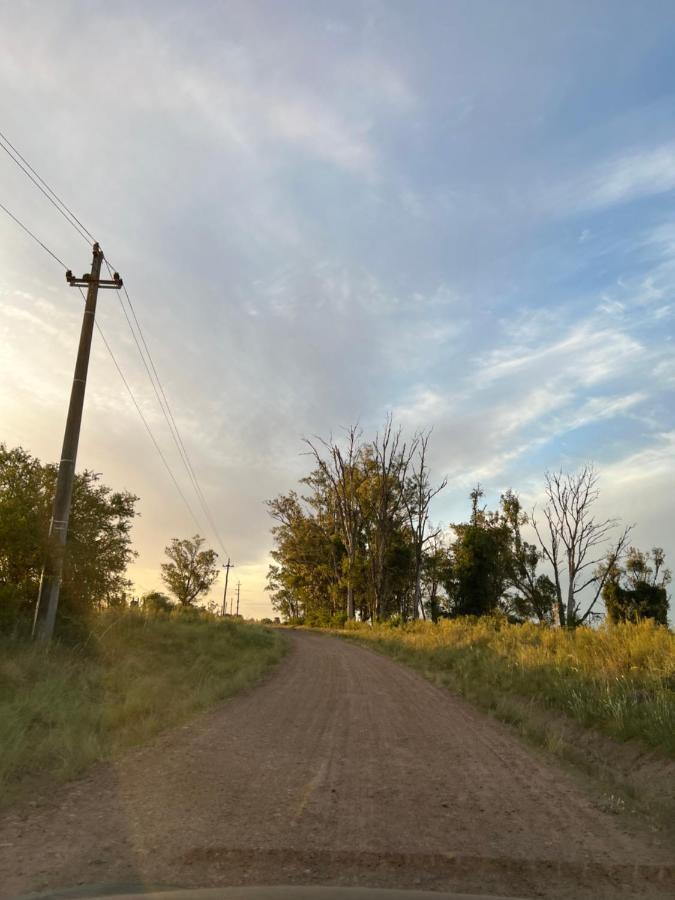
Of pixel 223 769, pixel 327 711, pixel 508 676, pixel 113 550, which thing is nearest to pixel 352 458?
pixel 113 550

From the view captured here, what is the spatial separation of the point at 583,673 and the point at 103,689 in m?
8.96

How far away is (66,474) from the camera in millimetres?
15047

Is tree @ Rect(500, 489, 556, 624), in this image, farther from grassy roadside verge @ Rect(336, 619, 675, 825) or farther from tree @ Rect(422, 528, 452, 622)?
grassy roadside verge @ Rect(336, 619, 675, 825)

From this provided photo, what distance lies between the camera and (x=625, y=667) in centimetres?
1216

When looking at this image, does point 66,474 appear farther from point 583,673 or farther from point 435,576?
point 435,576

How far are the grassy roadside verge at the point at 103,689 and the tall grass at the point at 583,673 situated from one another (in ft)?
17.5

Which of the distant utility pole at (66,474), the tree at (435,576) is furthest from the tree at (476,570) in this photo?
the distant utility pole at (66,474)

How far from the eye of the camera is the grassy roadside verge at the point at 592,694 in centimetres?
788

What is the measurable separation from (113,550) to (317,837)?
586 inches

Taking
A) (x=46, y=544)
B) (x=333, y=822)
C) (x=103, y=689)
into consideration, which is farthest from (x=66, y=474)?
(x=333, y=822)

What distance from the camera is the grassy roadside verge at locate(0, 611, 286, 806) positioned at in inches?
293

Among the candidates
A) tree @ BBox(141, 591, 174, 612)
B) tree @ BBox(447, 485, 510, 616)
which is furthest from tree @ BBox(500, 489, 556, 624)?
tree @ BBox(141, 591, 174, 612)

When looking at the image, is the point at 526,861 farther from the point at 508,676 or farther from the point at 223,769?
the point at 508,676

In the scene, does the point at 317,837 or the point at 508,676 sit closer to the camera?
the point at 317,837
